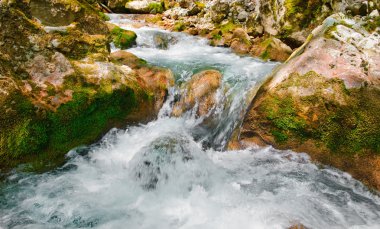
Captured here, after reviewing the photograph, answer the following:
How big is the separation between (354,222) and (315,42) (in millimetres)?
3771

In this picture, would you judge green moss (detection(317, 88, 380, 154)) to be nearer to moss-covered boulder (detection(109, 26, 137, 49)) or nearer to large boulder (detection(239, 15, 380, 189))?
large boulder (detection(239, 15, 380, 189))

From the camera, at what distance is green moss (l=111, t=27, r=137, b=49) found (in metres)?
12.8

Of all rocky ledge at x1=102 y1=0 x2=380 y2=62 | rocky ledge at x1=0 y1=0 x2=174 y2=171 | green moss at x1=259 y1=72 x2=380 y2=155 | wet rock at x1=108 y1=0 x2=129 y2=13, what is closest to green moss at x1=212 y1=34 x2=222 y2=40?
rocky ledge at x1=102 y1=0 x2=380 y2=62

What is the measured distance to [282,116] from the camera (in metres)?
6.18

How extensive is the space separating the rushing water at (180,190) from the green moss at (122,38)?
667cm

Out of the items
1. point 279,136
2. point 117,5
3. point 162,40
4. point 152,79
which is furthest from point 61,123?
point 117,5

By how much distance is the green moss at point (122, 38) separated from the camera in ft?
41.9

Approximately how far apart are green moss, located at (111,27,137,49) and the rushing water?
21.9 feet

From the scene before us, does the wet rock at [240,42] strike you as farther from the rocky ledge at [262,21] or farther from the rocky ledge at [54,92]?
the rocky ledge at [54,92]

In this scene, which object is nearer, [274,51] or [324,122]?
[324,122]

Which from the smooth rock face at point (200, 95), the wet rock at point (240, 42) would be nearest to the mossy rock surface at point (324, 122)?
the smooth rock face at point (200, 95)

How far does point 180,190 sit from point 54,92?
9.90 ft

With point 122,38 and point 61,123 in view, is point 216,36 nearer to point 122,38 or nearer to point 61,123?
point 122,38

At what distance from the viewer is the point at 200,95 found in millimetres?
8195
